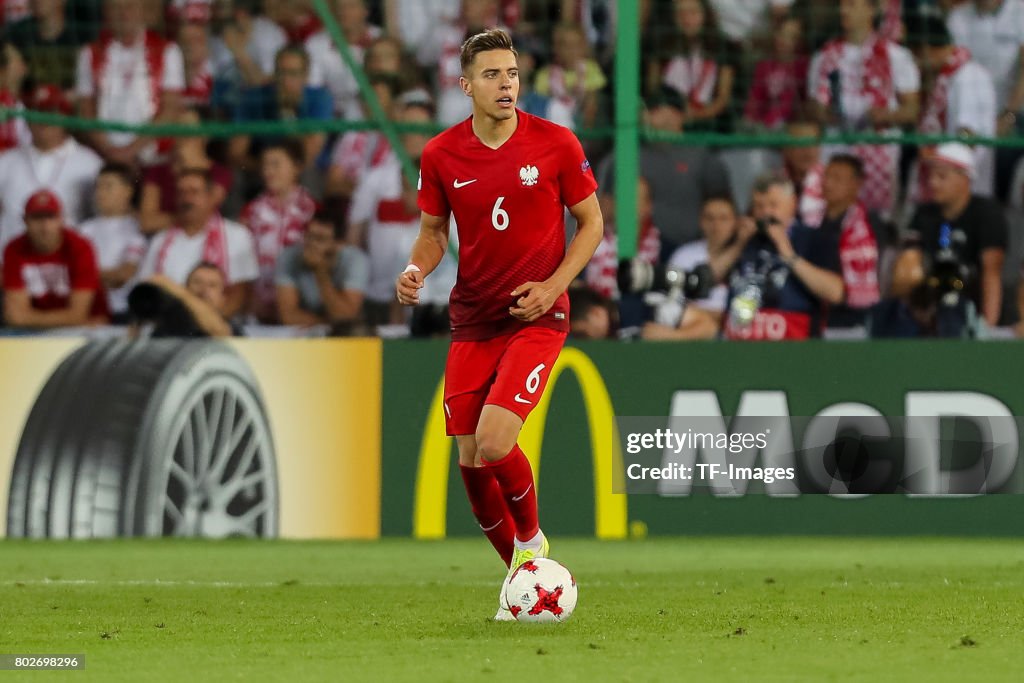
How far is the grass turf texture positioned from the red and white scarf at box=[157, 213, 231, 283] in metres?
2.75

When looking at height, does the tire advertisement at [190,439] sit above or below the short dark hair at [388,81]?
below

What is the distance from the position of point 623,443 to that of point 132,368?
2.87 metres

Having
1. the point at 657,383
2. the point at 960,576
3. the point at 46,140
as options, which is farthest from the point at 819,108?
the point at 46,140

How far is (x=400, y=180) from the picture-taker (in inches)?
488

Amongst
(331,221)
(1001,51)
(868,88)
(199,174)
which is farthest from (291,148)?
(1001,51)

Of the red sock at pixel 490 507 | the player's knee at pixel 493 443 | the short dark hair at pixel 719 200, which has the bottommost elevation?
the red sock at pixel 490 507

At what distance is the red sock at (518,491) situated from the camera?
6434 mm

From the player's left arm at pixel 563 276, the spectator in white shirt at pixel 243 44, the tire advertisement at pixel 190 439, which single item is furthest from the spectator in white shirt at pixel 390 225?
the player's left arm at pixel 563 276

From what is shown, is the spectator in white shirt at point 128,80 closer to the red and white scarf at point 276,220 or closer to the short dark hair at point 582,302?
the red and white scarf at point 276,220

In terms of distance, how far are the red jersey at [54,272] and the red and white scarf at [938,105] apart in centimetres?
555

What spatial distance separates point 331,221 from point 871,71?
382 centimetres

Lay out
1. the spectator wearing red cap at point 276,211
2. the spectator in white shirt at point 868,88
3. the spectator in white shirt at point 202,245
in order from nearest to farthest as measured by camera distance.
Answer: the spectator in white shirt at point 868,88
the spectator in white shirt at point 202,245
the spectator wearing red cap at point 276,211

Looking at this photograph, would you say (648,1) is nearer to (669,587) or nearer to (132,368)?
(132,368)

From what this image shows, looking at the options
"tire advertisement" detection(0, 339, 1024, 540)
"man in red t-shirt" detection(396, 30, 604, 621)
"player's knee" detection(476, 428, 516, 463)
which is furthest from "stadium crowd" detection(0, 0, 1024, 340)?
"player's knee" detection(476, 428, 516, 463)
